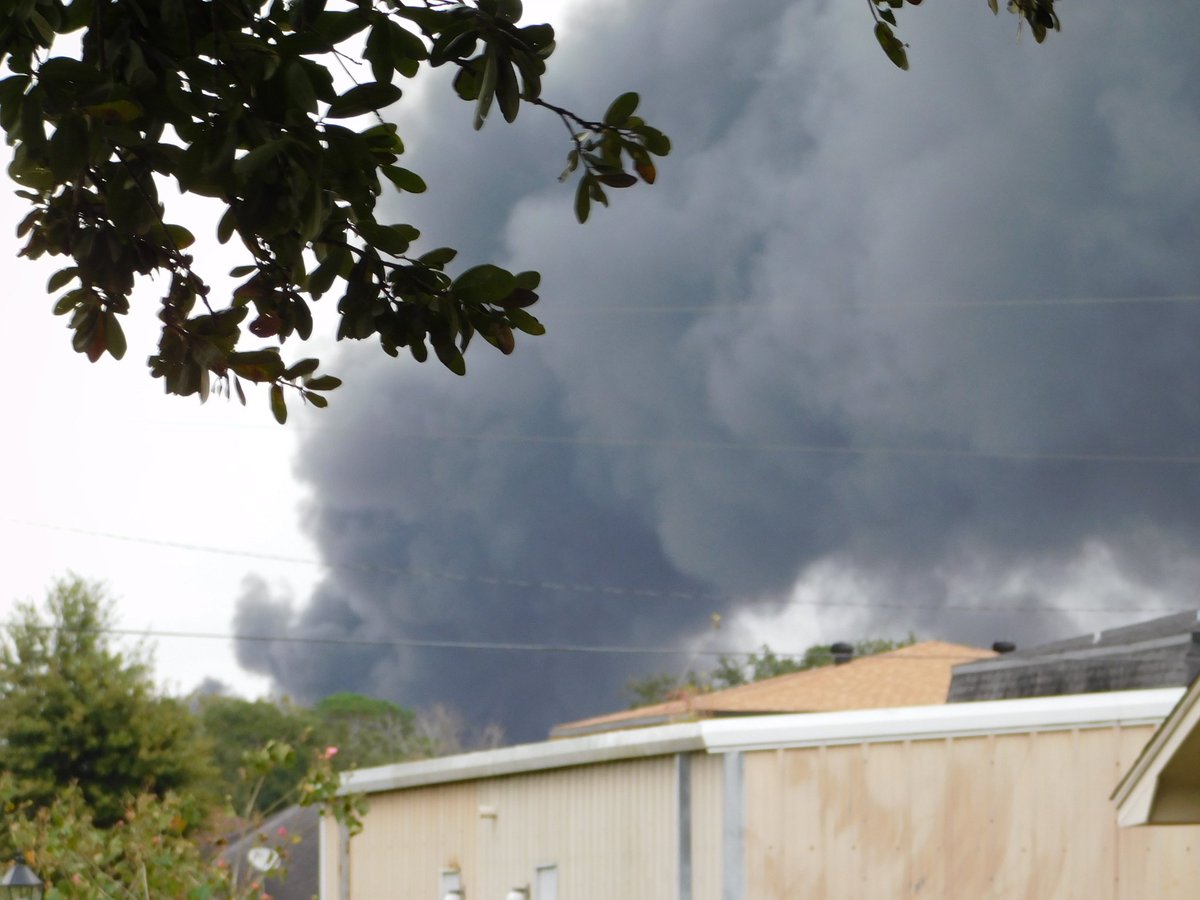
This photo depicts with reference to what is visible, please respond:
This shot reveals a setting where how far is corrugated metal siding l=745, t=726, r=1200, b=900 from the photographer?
9352 mm

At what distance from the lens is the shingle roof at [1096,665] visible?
47.7 feet

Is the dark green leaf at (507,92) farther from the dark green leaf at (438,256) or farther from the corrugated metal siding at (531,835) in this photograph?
the corrugated metal siding at (531,835)

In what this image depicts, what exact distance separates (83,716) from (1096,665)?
22674mm

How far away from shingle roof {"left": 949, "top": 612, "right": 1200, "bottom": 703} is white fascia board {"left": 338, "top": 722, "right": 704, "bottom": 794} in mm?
5484

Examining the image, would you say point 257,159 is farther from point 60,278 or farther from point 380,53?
point 60,278

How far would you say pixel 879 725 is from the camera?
34.3 ft

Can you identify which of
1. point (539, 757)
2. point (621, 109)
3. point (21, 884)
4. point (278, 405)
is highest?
point (621, 109)

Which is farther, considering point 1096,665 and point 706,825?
point 1096,665

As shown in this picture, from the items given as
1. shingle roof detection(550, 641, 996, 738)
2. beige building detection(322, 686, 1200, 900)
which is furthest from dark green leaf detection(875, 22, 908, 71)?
shingle roof detection(550, 641, 996, 738)

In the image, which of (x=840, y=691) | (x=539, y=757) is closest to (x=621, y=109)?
(x=539, y=757)

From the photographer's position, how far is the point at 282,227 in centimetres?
223

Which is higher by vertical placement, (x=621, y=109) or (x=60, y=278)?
(x=621, y=109)

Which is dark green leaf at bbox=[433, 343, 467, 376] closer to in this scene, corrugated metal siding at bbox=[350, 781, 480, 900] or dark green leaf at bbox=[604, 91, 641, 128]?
dark green leaf at bbox=[604, 91, 641, 128]

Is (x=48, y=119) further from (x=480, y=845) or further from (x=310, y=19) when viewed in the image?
(x=480, y=845)
